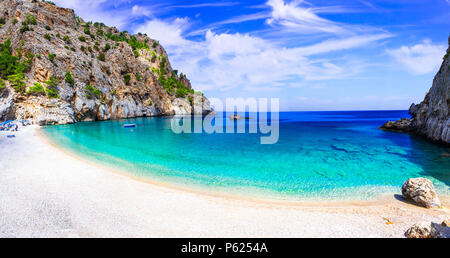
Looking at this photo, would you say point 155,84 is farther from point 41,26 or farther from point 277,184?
point 277,184

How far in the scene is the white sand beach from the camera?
5.91 m

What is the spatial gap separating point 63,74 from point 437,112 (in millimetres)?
75283

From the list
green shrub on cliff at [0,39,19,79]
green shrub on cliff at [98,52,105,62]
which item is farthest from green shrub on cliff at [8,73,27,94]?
green shrub on cliff at [98,52,105,62]

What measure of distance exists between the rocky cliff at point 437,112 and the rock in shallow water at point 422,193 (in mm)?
20831

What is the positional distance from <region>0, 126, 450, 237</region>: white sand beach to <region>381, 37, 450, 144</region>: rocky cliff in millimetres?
20046

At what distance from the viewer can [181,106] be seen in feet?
330

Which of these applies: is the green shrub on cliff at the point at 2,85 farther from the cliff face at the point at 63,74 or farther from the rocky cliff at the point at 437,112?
the rocky cliff at the point at 437,112

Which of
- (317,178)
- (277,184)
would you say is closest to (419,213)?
(317,178)

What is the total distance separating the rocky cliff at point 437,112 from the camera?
71.9 ft

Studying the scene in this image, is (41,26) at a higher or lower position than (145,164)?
higher

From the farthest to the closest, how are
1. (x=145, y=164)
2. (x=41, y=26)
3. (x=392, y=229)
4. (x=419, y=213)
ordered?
(x=41, y=26) → (x=145, y=164) → (x=419, y=213) → (x=392, y=229)

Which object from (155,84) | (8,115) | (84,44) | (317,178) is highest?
(84,44)
